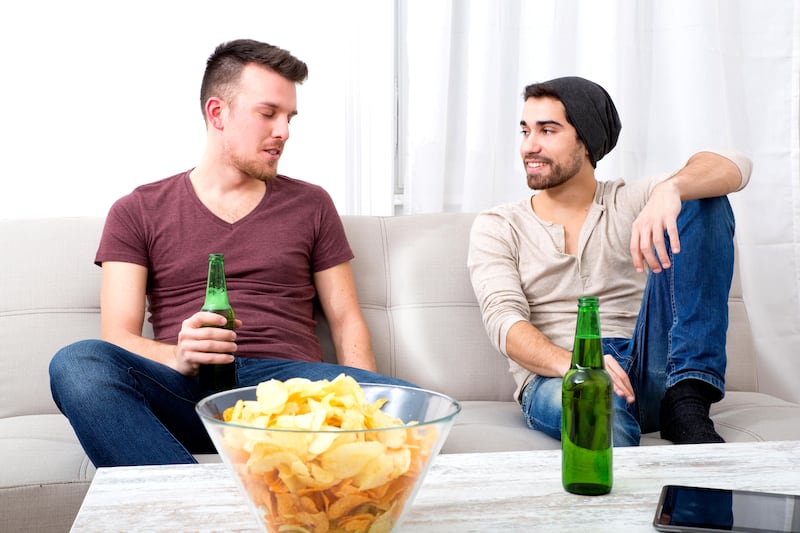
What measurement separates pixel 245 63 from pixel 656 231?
3.62 ft

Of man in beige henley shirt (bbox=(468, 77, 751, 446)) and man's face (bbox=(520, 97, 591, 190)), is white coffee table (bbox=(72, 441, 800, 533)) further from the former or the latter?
man's face (bbox=(520, 97, 591, 190))

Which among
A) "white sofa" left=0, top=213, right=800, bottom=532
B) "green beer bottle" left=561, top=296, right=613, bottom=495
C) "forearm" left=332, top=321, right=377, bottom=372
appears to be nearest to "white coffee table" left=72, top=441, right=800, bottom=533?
"green beer bottle" left=561, top=296, right=613, bottom=495

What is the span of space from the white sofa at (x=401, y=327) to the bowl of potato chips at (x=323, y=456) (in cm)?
91

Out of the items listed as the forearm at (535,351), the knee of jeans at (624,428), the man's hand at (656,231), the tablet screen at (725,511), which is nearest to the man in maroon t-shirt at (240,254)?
the forearm at (535,351)

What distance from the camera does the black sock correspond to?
1.73 metres

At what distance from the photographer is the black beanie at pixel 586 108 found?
7.53ft

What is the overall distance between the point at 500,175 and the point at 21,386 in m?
1.52

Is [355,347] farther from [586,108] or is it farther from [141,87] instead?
[141,87]

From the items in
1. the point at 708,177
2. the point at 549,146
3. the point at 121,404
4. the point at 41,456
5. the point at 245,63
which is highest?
the point at 245,63

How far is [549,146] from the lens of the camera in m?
2.29

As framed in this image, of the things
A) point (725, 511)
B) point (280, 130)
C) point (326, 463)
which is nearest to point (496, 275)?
point (280, 130)

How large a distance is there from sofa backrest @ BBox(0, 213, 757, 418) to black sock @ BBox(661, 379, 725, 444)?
1.37 feet

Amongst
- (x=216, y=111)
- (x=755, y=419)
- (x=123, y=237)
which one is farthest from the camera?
(x=216, y=111)

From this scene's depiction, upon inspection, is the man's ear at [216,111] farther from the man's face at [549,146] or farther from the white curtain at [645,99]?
the man's face at [549,146]
